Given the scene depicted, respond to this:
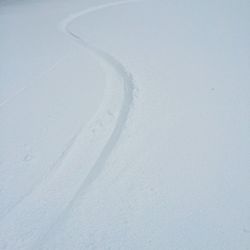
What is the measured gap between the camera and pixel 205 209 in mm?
1858

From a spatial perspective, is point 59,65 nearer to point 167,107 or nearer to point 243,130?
point 167,107

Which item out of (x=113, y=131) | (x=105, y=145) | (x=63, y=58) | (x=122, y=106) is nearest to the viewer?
(x=105, y=145)

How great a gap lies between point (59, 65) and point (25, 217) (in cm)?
211

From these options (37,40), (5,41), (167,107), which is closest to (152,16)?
(37,40)

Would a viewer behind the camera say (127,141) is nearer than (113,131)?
Yes

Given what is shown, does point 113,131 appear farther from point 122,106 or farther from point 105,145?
point 122,106

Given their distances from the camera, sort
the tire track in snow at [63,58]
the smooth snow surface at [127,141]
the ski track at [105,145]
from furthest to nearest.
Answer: the tire track in snow at [63,58] < the ski track at [105,145] < the smooth snow surface at [127,141]

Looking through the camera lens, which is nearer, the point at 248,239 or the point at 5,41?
the point at 248,239

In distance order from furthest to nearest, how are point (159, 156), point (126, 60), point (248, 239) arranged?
point (126, 60) < point (159, 156) < point (248, 239)

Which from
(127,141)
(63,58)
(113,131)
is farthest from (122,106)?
(63,58)

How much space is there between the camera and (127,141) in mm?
2418

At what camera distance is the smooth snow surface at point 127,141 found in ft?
5.92

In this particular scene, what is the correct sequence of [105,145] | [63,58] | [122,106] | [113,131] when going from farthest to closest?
[63,58] < [122,106] < [113,131] < [105,145]

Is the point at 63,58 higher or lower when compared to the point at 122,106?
higher
